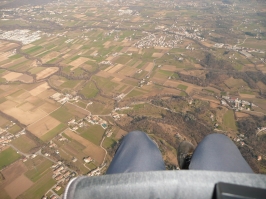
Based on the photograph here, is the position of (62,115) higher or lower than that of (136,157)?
lower

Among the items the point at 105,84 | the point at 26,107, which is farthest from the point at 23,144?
the point at 105,84

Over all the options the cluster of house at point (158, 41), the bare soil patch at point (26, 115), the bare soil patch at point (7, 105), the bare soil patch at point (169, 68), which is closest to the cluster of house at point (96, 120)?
the bare soil patch at point (26, 115)

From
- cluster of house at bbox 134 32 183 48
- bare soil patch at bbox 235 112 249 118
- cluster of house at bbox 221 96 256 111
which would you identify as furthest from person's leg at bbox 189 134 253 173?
cluster of house at bbox 134 32 183 48

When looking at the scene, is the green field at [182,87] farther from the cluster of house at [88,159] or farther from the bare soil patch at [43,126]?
the bare soil patch at [43,126]

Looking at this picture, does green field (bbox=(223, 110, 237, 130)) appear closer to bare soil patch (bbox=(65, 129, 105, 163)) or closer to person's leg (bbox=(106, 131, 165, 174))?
bare soil patch (bbox=(65, 129, 105, 163))

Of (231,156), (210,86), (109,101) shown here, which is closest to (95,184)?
(231,156)

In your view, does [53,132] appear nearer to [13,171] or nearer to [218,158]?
[13,171]
